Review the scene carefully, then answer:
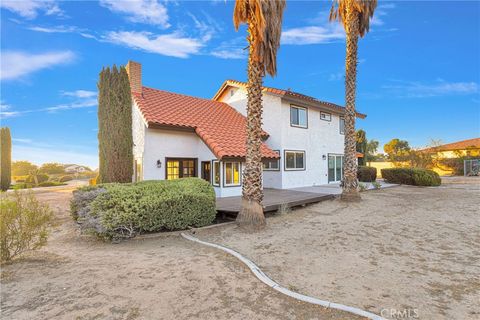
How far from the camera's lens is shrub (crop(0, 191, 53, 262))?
207 inches

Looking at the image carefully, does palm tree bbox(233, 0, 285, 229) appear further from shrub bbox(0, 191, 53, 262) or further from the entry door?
the entry door

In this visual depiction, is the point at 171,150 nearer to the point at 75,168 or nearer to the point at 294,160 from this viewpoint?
the point at 294,160

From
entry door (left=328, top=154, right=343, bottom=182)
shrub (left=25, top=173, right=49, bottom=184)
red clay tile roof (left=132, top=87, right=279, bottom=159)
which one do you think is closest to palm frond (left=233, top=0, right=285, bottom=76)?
red clay tile roof (left=132, top=87, right=279, bottom=159)

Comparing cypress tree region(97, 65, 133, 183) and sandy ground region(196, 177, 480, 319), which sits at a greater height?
cypress tree region(97, 65, 133, 183)

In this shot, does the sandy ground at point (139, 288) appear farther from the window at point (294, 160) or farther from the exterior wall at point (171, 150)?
the window at point (294, 160)

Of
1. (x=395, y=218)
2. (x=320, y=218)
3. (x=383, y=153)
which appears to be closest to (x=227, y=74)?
(x=320, y=218)

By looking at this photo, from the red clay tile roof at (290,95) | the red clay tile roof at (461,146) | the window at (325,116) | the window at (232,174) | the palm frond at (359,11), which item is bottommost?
the window at (232,174)

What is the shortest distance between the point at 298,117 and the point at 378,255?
12.7 meters

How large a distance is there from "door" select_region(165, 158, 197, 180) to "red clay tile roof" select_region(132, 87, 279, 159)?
1.82 m

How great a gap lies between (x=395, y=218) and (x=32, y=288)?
452 inches

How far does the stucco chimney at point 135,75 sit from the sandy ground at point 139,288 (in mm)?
10284

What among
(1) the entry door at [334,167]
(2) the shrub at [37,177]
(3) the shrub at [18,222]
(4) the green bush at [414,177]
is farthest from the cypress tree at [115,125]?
(4) the green bush at [414,177]

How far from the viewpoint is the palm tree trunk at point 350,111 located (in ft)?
42.9

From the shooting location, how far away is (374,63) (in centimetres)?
1998
